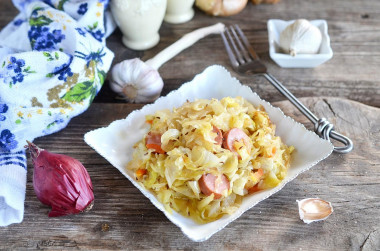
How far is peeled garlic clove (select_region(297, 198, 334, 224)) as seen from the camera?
4.06 ft

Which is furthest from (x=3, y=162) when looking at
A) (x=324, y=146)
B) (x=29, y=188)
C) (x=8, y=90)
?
(x=324, y=146)

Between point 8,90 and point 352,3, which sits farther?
point 352,3

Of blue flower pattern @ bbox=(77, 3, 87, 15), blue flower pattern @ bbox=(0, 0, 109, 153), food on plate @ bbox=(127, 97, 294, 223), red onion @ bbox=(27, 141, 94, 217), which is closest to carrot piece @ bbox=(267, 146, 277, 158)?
food on plate @ bbox=(127, 97, 294, 223)

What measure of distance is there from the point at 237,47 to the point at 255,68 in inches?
6.5

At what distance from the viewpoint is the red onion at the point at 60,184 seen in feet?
3.98

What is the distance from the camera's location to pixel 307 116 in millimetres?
1507

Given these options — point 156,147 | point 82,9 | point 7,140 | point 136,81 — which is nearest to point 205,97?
point 136,81

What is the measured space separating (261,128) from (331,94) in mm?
533

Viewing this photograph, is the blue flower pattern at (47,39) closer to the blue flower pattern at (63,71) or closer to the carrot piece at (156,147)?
the blue flower pattern at (63,71)

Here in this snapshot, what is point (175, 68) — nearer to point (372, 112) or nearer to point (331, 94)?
point (331, 94)

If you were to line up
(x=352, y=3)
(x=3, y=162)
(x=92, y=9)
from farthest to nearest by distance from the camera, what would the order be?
(x=352, y=3)
(x=92, y=9)
(x=3, y=162)

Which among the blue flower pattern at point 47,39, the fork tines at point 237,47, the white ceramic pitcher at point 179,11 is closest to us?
the blue flower pattern at point 47,39

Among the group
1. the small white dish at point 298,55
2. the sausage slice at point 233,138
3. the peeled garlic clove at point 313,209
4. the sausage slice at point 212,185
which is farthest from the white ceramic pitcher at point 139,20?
the peeled garlic clove at point 313,209

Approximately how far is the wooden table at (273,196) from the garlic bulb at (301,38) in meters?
0.10
